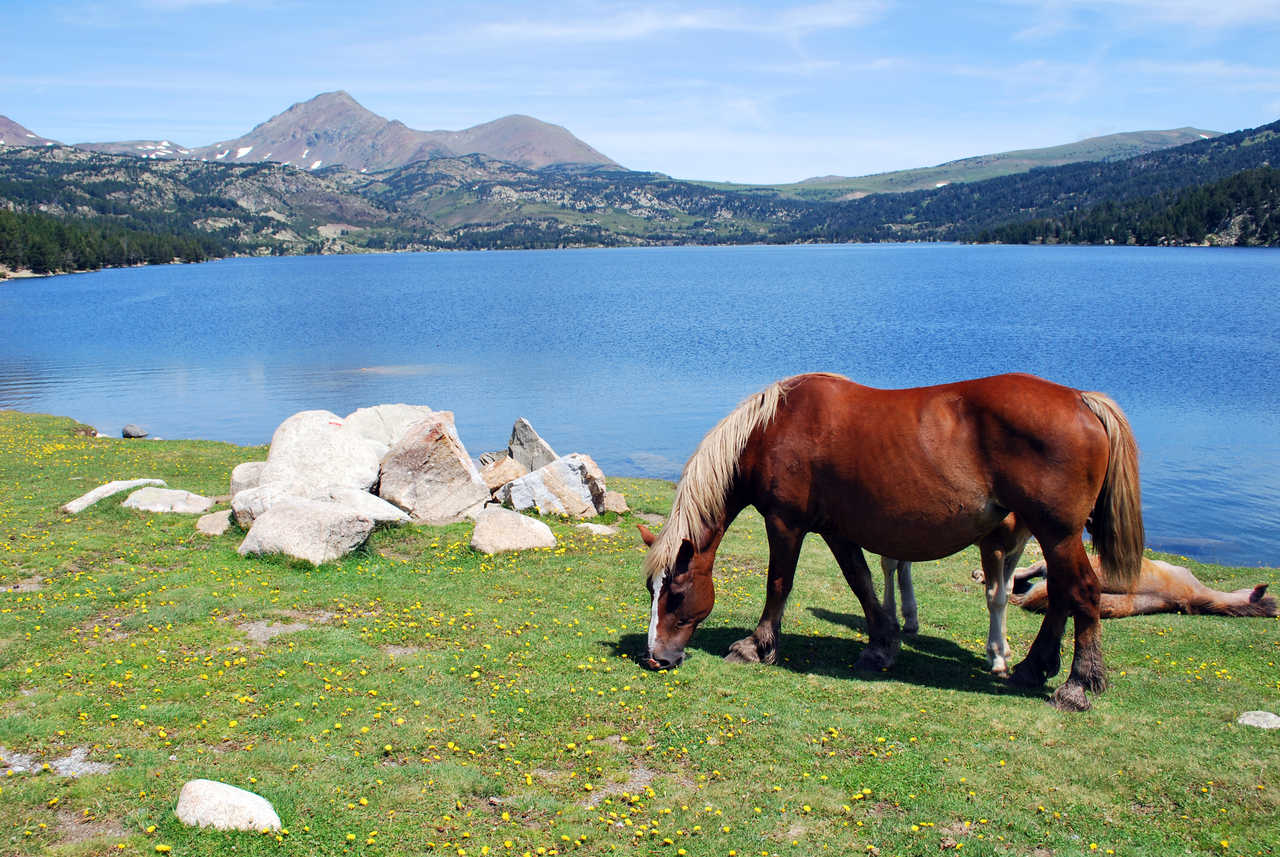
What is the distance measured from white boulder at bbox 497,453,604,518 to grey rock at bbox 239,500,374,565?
4.67 m

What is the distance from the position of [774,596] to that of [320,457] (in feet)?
39.0

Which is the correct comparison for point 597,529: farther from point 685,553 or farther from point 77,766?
point 77,766

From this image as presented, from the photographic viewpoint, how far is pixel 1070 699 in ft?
32.0

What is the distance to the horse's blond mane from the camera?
10.8 m

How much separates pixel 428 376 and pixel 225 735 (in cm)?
4682

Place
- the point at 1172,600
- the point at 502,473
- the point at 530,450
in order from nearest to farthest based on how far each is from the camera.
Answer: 1. the point at 1172,600
2. the point at 502,473
3. the point at 530,450

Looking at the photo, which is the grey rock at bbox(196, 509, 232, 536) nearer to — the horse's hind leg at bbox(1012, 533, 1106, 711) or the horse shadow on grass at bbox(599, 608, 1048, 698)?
the horse shadow on grass at bbox(599, 608, 1048, 698)

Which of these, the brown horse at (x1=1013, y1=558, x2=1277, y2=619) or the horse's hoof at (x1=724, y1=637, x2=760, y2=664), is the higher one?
the horse's hoof at (x1=724, y1=637, x2=760, y2=664)

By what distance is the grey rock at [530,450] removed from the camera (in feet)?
77.6

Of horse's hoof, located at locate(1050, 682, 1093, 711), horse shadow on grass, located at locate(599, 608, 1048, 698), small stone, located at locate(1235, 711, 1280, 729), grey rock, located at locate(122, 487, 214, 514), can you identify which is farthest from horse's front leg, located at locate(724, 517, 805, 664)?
grey rock, located at locate(122, 487, 214, 514)

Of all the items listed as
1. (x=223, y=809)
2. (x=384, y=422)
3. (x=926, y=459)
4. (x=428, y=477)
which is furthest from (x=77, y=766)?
(x=384, y=422)

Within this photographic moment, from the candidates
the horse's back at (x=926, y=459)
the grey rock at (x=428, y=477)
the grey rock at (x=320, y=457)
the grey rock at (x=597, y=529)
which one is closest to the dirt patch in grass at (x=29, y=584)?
the grey rock at (x=320, y=457)

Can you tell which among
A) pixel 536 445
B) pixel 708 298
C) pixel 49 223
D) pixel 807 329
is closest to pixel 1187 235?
pixel 708 298

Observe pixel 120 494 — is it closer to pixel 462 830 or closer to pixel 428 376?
pixel 462 830
